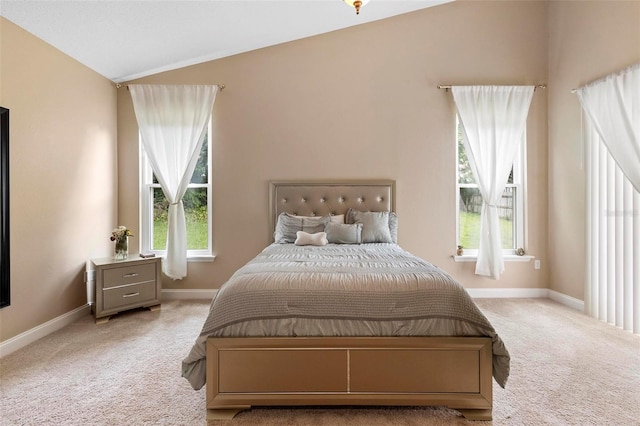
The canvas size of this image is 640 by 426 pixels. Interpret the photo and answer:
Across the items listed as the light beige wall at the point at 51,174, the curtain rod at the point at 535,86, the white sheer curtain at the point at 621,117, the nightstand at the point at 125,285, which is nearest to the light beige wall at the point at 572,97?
Answer: the curtain rod at the point at 535,86

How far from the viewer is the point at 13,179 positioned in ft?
8.61

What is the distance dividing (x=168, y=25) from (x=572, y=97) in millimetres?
4196

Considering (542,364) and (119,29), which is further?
(119,29)

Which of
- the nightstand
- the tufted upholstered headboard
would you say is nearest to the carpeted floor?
the nightstand

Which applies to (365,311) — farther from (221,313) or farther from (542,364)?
(542,364)

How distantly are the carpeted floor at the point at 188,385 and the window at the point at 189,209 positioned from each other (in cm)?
109

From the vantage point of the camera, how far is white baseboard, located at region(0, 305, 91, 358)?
252 centimetres

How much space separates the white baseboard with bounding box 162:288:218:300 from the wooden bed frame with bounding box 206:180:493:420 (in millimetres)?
2388

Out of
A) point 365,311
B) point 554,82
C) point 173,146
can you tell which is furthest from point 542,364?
point 173,146

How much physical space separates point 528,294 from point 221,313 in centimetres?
380

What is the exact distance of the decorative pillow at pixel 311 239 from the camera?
319 cm

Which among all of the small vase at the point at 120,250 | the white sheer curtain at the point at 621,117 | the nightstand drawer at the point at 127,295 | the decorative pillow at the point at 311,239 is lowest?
the nightstand drawer at the point at 127,295

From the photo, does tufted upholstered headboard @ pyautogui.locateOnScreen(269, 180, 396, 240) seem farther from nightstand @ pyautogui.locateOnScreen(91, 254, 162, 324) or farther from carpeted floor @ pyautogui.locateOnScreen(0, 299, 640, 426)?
carpeted floor @ pyautogui.locateOnScreen(0, 299, 640, 426)

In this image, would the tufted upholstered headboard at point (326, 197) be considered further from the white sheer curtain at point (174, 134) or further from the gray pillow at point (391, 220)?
the white sheer curtain at point (174, 134)
